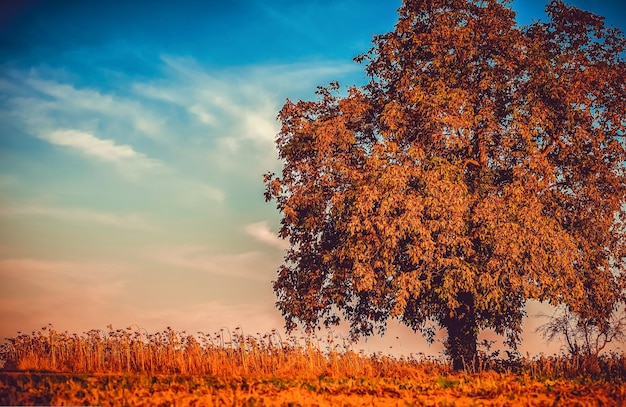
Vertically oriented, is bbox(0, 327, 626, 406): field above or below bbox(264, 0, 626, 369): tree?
below

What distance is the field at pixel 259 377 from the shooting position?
9.94 m

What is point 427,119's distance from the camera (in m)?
18.5

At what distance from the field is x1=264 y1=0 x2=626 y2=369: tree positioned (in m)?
2.31

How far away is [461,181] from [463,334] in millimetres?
5489

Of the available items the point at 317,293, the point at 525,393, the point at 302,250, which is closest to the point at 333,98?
the point at 302,250

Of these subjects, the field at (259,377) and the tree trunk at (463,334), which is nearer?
the field at (259,377)

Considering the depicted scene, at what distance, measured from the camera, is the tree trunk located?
19.2 meters

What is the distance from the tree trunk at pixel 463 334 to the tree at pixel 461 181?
5cm

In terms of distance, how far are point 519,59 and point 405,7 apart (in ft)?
14.7

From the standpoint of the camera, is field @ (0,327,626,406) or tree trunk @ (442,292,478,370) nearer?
field @ (0,327,626,406)

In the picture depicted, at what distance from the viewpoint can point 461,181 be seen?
17859 millimetres

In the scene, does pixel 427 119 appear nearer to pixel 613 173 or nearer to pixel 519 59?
pixel 519 59

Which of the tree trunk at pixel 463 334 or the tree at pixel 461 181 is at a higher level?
the tree at pixel 461 181

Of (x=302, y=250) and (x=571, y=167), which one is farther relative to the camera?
(x=302, y=250)
